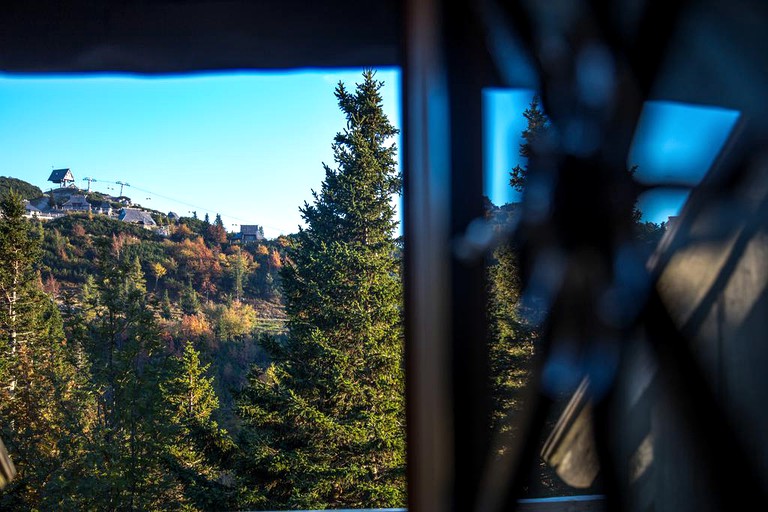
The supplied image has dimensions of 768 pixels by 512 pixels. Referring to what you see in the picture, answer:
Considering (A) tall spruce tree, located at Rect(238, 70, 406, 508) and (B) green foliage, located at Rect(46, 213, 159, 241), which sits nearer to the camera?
(A) tall spruce tree, located at Rect(238, 70, 406, 508)

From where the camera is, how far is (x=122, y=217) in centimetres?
1019

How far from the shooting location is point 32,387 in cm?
805

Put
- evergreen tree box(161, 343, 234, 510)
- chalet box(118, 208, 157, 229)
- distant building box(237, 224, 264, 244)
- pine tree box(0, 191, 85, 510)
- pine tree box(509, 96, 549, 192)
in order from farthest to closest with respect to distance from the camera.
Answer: distant building box(237, 224, 264, 244)
chalet box(118, 208, 157, 229)
evergreen tree box(161, 343, 234, 510)
pine tree box(0, 191, 85, 510)
pine tree box(509, 96, 549, 192)

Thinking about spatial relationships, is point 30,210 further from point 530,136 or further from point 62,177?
point 530,136

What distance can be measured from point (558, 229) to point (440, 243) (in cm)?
11

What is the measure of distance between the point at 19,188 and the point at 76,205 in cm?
138

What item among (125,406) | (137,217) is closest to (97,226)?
(137,217)

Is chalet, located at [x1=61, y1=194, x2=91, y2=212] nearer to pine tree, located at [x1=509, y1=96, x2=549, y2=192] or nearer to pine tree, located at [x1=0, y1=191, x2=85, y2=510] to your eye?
pine tree, located at [x1=0, y1=191, x2=85, y2=510]

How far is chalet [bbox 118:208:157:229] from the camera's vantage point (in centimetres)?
1023

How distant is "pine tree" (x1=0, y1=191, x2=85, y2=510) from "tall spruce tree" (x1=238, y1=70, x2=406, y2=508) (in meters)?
2.48

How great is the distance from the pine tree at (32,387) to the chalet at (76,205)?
4.04 feet

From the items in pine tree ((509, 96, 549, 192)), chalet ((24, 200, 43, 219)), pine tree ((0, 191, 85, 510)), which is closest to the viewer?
pine tree ((509, 96, 549, 192))

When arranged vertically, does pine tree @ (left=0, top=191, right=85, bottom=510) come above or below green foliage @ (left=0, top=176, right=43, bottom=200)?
below

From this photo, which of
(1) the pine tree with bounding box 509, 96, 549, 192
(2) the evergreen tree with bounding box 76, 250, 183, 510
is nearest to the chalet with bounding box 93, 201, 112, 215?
(2) the evergreen tree with bounding box 76, 250, 183, 510
